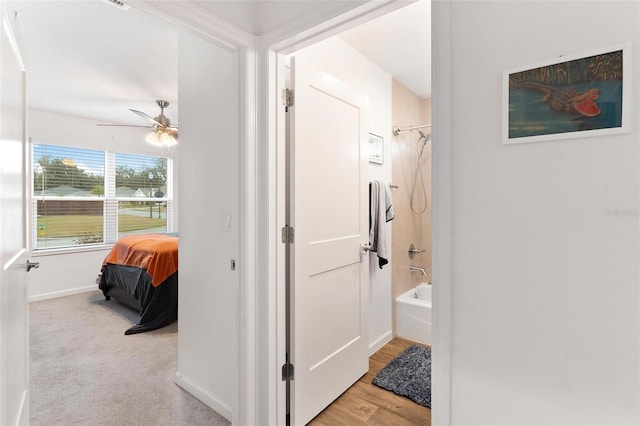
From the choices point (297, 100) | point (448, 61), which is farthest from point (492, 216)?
point (297, 100)

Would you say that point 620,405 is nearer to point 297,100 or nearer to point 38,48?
point 297,100

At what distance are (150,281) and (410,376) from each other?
2573 mm

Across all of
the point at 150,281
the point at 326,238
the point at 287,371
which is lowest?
the point at 287,371

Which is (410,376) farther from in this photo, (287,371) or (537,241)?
→ (537,241)

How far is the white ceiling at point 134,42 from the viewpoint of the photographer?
1.59 metres

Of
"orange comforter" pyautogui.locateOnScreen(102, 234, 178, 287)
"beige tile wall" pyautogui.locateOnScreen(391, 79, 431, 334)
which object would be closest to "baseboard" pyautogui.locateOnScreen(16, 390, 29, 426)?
"orange comforter" pyautogui.locateOnScreen(102, 234, 178, 287)

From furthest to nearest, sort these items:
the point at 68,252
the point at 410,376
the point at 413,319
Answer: the point at 68,252
the point at 413,319
the point at 410,376

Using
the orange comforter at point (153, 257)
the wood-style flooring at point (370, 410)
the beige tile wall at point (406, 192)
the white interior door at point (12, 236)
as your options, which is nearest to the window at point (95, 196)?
the orange comforter at point (153, 257)

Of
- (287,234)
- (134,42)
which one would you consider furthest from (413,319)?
(134,42)

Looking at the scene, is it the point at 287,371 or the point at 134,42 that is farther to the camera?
the point at 134,42

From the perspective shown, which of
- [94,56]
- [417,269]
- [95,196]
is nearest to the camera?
[94,56]

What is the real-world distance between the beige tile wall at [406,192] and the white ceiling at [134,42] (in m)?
0.19

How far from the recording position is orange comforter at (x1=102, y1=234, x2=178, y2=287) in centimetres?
327

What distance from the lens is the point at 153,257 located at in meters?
3.31
